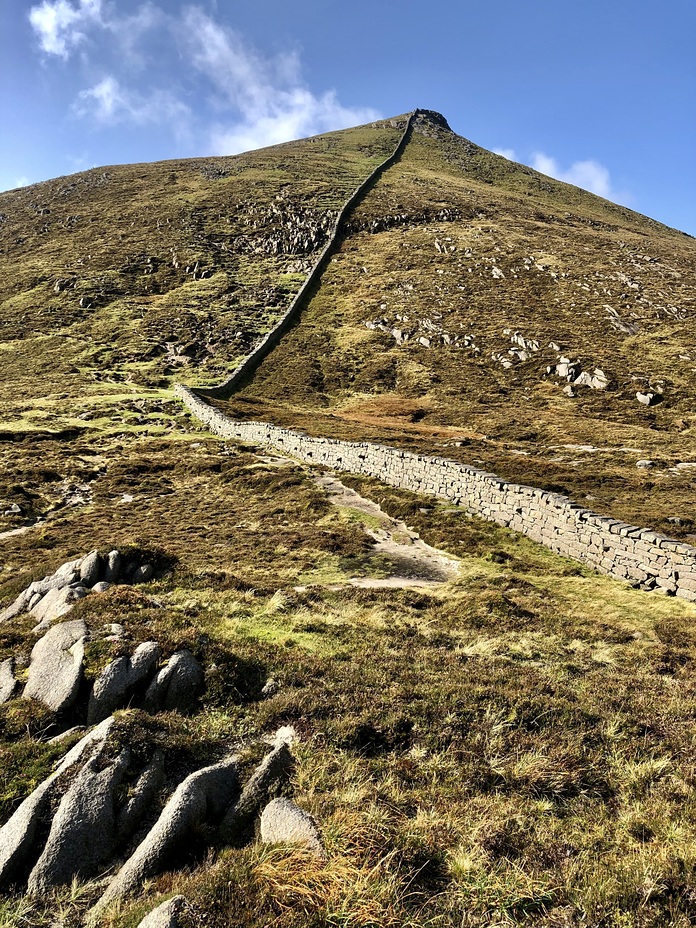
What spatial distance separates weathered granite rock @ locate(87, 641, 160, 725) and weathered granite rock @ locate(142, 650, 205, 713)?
0.23 m

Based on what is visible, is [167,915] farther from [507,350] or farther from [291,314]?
[291,314]

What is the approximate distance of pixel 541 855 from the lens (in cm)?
496

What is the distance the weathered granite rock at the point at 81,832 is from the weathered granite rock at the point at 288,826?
1.67 m

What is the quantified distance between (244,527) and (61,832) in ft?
45.5

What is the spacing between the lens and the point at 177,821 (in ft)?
16.8

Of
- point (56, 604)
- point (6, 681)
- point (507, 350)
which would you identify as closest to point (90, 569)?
point (56, 604)

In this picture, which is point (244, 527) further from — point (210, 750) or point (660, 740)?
point (660, 740)

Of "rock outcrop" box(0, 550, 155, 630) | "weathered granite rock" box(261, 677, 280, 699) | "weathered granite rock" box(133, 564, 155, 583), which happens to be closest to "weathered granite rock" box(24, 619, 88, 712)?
"rock outcrop" box(0, 550, 155, 630)

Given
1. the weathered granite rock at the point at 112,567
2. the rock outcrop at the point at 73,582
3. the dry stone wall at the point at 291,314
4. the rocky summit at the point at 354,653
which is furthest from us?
the dry stone wall at the point at 291,314

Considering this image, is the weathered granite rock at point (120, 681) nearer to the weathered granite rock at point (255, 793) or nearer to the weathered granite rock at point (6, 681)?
the weathered granite rock at point (6, 681)

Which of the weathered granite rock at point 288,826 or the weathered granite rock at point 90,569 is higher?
the weathered granite rock at point 288,826

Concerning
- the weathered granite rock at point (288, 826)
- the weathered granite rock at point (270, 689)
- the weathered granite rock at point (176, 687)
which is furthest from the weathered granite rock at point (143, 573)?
the weathered granite rock at point (288, 826)

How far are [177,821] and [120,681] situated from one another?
107 inches

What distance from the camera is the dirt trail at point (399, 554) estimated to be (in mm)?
14297
